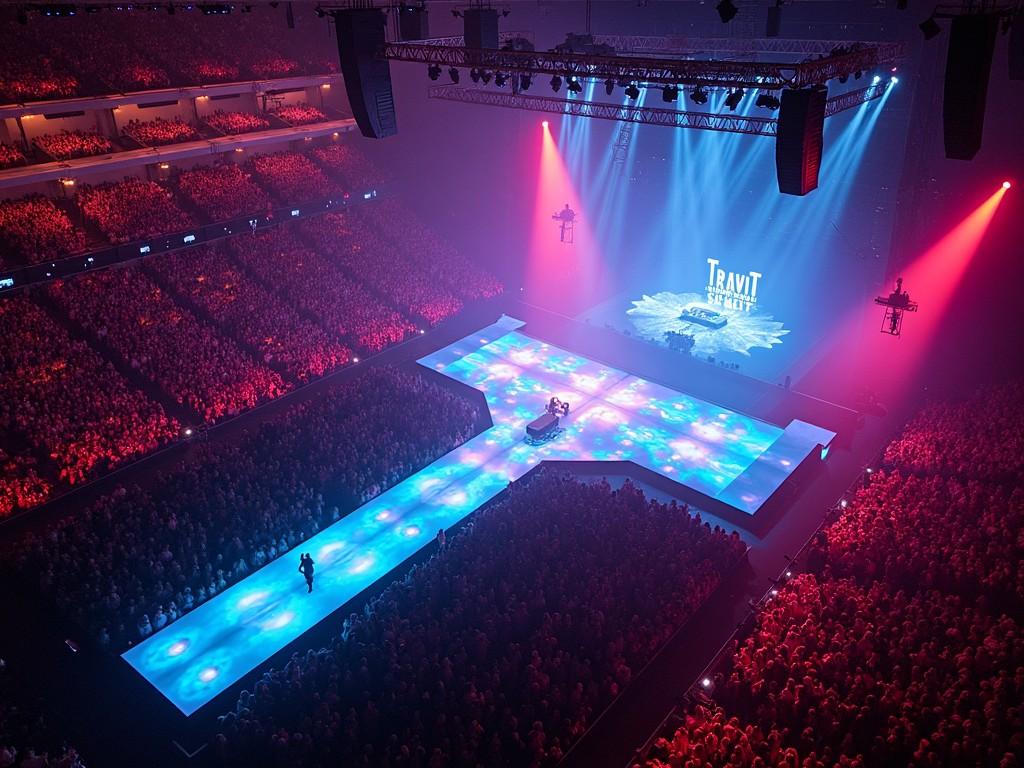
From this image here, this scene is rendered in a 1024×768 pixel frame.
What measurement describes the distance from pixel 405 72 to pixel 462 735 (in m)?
26.6

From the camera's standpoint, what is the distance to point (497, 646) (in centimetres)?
1176

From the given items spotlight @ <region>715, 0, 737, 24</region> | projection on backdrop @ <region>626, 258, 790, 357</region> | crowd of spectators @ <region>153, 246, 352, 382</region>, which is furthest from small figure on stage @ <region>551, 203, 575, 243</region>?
spotlight @ <region>715, 0, 737, 24</region>

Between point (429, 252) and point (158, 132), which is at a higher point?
point (158, 132)

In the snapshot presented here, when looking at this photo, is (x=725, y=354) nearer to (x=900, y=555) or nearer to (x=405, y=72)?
(x=900, y=555)

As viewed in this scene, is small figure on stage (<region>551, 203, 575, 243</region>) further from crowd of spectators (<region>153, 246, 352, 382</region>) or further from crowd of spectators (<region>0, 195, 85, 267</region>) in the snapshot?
crowd of spectators (<region>0, 195, 85, 267</region>)

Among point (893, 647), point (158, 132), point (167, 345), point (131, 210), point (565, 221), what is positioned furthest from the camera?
point (565, 221)

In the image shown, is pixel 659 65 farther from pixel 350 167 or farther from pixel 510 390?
pixel 350 167

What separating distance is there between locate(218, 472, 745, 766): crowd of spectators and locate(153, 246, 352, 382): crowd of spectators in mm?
9108

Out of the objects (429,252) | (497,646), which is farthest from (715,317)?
(497,646)

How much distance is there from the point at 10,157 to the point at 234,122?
26.8 ft

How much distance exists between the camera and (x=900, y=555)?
12.7 m

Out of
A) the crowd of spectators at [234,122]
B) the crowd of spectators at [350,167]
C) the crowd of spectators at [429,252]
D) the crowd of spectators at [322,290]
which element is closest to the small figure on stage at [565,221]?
the crowd of spectators at [429,252]

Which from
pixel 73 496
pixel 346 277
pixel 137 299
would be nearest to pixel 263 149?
pixel 346 277

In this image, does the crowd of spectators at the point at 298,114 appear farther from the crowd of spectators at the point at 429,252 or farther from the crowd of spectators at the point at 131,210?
the crowd of spectators at the point at 131,210
